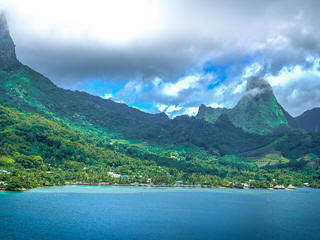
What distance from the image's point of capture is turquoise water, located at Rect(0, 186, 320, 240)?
8489 cm

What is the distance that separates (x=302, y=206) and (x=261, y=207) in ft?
69.4

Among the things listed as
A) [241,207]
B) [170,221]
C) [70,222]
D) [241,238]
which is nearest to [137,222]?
→ [170,221]

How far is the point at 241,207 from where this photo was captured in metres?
138

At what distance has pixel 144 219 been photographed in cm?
10494

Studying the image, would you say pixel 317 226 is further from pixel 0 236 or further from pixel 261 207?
pixel 0 236

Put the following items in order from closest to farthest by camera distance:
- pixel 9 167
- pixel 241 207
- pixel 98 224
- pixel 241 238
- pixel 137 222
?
pixel 241 238 < pixel 98 224 < pixel 137 222 < pixel 241 207 < pixel 9 167

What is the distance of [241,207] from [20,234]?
299ft

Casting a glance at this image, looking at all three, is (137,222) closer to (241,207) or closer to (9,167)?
(241,207)

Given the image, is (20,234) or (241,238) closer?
(20,234)

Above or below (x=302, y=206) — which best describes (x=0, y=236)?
below

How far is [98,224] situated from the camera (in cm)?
9369

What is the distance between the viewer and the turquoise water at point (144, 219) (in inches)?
3342

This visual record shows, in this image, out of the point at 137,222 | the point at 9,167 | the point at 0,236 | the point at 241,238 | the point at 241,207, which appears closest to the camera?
the point at 0,236

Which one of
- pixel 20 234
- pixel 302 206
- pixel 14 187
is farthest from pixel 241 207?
pixel 14 187
